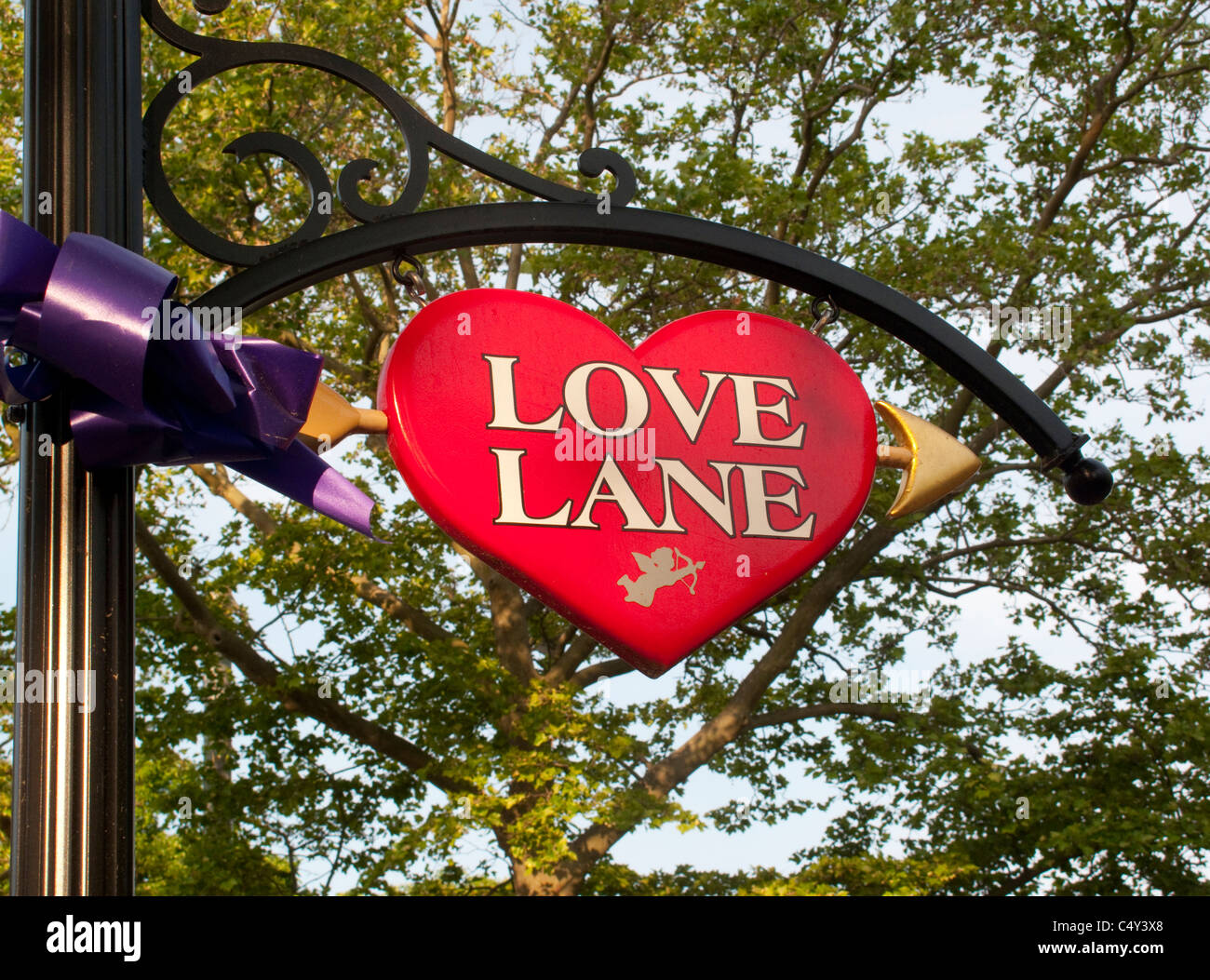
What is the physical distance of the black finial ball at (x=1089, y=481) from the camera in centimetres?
279

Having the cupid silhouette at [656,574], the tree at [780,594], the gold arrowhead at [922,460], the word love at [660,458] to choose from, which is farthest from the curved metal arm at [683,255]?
the tree at [780,594]

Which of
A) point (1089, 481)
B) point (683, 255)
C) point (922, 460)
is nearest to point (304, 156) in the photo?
point (683, 255)

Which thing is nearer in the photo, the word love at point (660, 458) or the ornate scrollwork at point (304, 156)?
the ornate scrollwork at point (304, 156)

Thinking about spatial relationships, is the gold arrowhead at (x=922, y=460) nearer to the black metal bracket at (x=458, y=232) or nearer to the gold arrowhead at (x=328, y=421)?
the black metal bracket at (x=458, y=232)

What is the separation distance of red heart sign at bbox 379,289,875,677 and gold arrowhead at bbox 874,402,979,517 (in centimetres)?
10

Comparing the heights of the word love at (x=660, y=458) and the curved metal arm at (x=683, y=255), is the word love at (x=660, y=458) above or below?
below

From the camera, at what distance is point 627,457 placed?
2.61m

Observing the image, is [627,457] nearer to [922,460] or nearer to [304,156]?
[922,460]

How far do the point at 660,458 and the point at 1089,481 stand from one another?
37.4 inches

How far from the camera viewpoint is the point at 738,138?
11.9 metres

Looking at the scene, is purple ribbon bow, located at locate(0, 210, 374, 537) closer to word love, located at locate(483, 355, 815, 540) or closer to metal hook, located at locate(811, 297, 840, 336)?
word love, located at locate(483, 355, 815, 540)

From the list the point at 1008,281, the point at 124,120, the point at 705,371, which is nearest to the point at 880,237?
the point at 1008,281

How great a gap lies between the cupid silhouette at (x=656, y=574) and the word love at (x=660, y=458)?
53 mm
